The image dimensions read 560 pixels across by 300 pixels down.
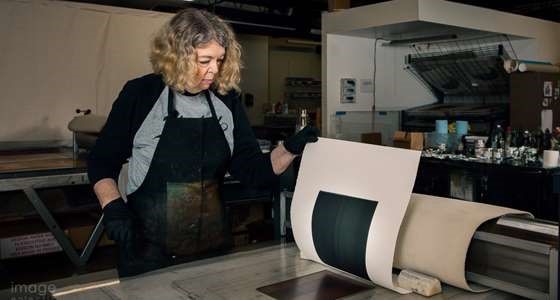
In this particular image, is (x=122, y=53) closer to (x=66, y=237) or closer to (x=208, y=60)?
(x=66, y=237)

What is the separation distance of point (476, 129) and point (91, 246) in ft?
10.6

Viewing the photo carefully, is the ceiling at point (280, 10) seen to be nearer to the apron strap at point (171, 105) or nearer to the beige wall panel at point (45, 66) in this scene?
the beige wall panel at point (45, 66)

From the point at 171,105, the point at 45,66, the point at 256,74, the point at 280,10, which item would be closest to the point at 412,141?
the point at 171,105

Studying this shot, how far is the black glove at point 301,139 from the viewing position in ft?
3.90

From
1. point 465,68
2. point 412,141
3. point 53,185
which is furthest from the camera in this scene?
point 465,68

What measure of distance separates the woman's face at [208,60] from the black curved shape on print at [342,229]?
1.53 feet

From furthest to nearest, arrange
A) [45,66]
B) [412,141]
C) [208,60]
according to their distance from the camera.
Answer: [45,66] → [412,141] → [208,60]

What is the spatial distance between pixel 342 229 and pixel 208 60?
585 mm

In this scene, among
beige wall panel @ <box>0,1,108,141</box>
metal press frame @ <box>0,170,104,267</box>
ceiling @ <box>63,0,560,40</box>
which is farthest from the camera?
ceiling @ <box>63,0,560,40</box>

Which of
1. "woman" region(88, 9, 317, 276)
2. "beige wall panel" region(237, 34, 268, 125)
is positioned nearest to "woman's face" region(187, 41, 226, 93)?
"woman" region(88, 9, 317, 276)

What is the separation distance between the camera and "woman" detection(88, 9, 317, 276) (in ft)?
4.33

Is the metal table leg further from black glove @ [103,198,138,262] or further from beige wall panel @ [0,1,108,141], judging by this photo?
black glove @ [103,198,138,262]

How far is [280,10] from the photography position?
6.43 metres

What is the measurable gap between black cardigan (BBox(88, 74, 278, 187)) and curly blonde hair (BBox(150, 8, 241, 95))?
0.22ft
